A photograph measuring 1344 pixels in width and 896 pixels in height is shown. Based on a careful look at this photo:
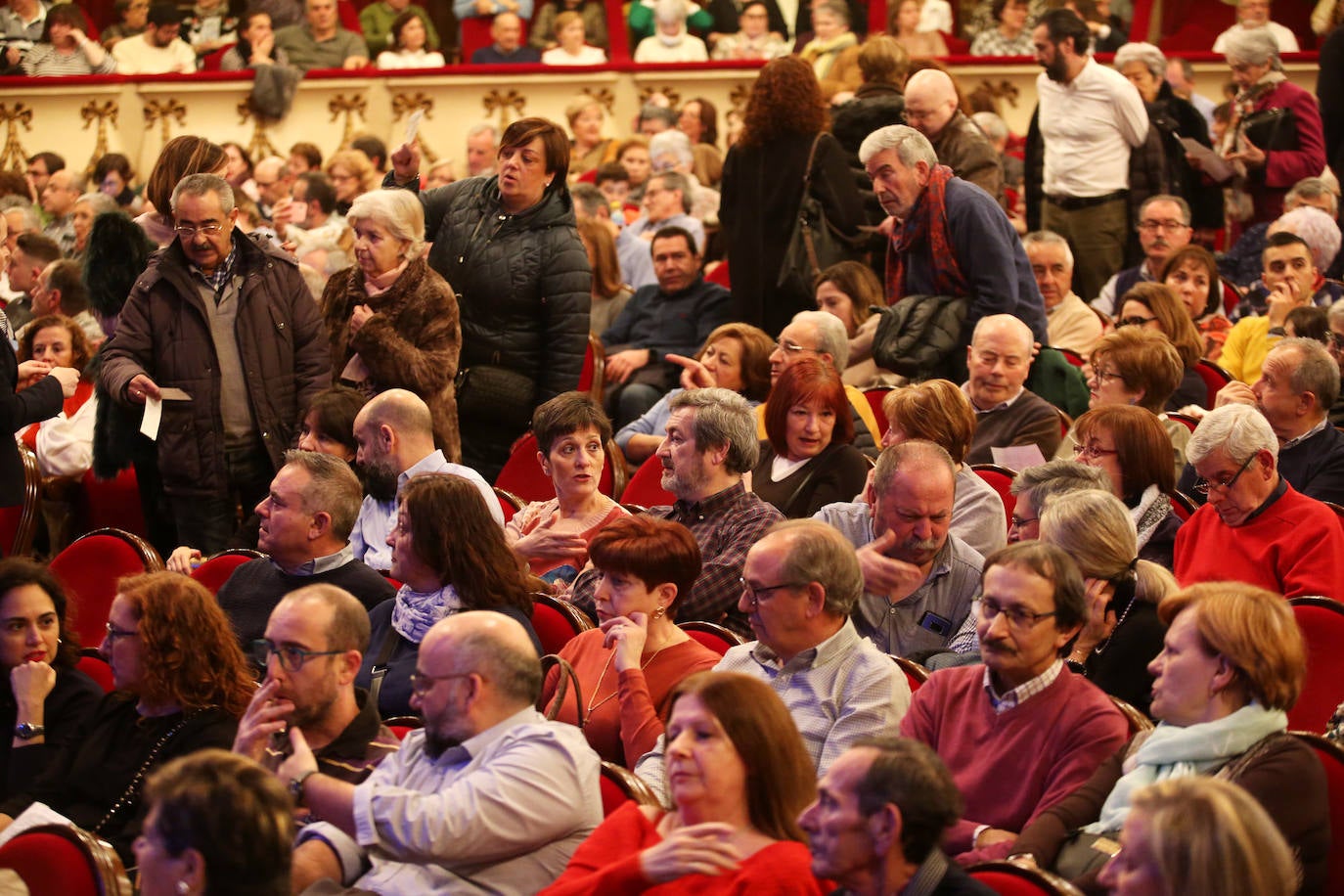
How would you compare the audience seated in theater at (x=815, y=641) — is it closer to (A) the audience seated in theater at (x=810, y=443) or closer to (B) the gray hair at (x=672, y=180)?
(A) the audience seated in theater at (x=810, y=443)

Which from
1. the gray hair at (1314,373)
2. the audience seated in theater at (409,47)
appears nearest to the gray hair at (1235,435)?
the gray hair at (1314,373)

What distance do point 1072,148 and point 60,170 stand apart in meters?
5.34

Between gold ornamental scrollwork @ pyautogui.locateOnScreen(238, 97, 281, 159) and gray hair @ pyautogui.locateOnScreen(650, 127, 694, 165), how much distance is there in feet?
10.1

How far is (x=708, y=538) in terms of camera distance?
157 inches

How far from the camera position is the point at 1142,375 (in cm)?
488

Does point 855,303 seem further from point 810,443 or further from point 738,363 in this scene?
point 810,443

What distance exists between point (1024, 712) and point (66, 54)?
9461mm

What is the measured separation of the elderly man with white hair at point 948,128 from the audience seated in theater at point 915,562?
257 centimetres

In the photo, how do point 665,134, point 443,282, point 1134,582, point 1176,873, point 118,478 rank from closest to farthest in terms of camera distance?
1. point 1176,873
2. point 1134,582
3. point 443,282
4. point 118,478
5. point 665,134

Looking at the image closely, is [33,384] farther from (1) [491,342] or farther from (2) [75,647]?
(2) [75,647]

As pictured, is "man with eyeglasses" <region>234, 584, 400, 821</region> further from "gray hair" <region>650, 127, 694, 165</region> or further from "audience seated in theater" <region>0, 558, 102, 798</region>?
"gray hair" <region>650, 127, 694, 165</region>

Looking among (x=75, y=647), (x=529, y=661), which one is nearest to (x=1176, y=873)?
(x=529, y=661)

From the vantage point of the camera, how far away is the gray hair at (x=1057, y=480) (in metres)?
3.62

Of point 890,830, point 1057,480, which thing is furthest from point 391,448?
point 890,830
